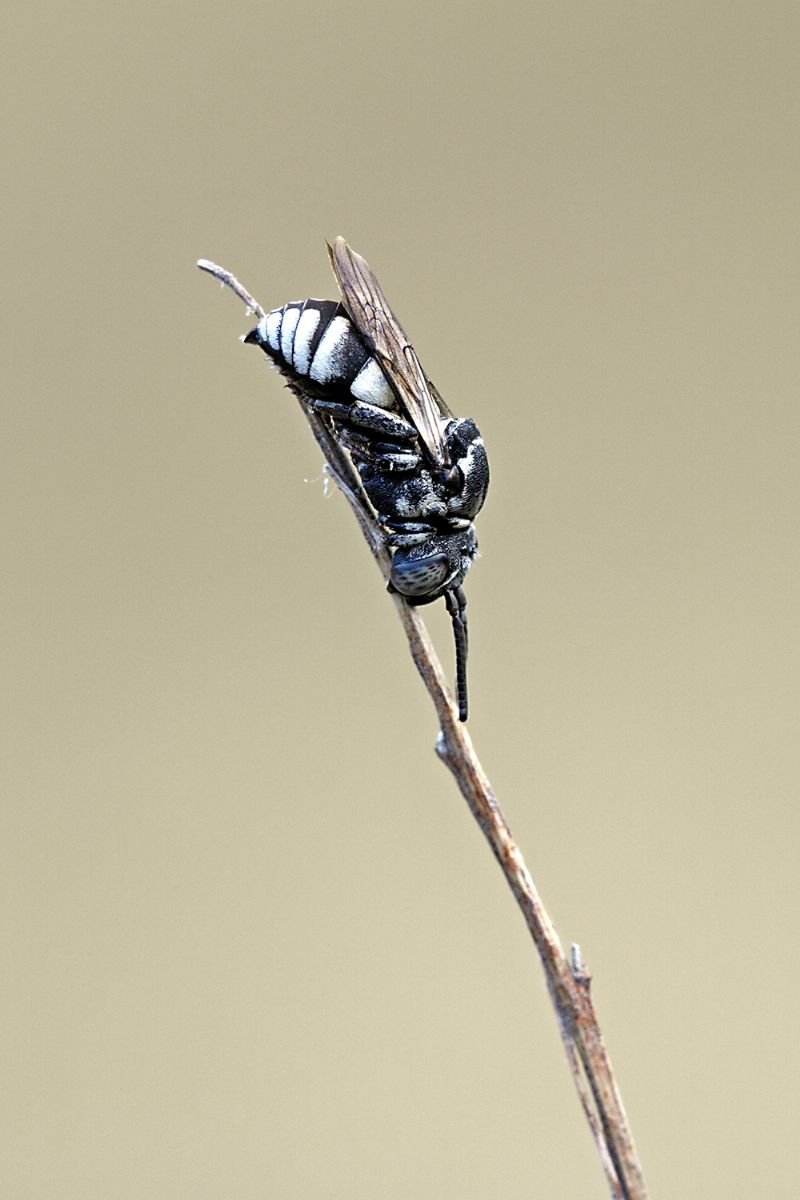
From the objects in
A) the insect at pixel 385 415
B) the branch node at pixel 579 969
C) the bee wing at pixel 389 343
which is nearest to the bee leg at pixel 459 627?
the insect at pixel 385 415

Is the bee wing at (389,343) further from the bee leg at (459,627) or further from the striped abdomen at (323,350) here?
the bee leg at (459,627)

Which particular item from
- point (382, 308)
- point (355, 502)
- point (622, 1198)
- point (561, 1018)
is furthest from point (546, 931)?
point (382, 308)

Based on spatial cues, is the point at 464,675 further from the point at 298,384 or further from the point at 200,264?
the point at 200,264

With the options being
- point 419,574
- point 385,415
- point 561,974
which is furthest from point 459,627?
point 561,974

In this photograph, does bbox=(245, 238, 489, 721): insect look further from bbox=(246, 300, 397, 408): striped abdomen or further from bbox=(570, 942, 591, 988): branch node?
bbox=(570, 942, 591, 988): branch node

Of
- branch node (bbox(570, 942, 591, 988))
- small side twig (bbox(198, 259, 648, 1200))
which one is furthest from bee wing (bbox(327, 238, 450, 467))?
branch node (bbox(570, 942, 591, 988))

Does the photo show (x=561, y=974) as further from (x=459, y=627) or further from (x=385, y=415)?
(x=385, y=415)

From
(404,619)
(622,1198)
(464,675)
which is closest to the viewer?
(622,1198)
